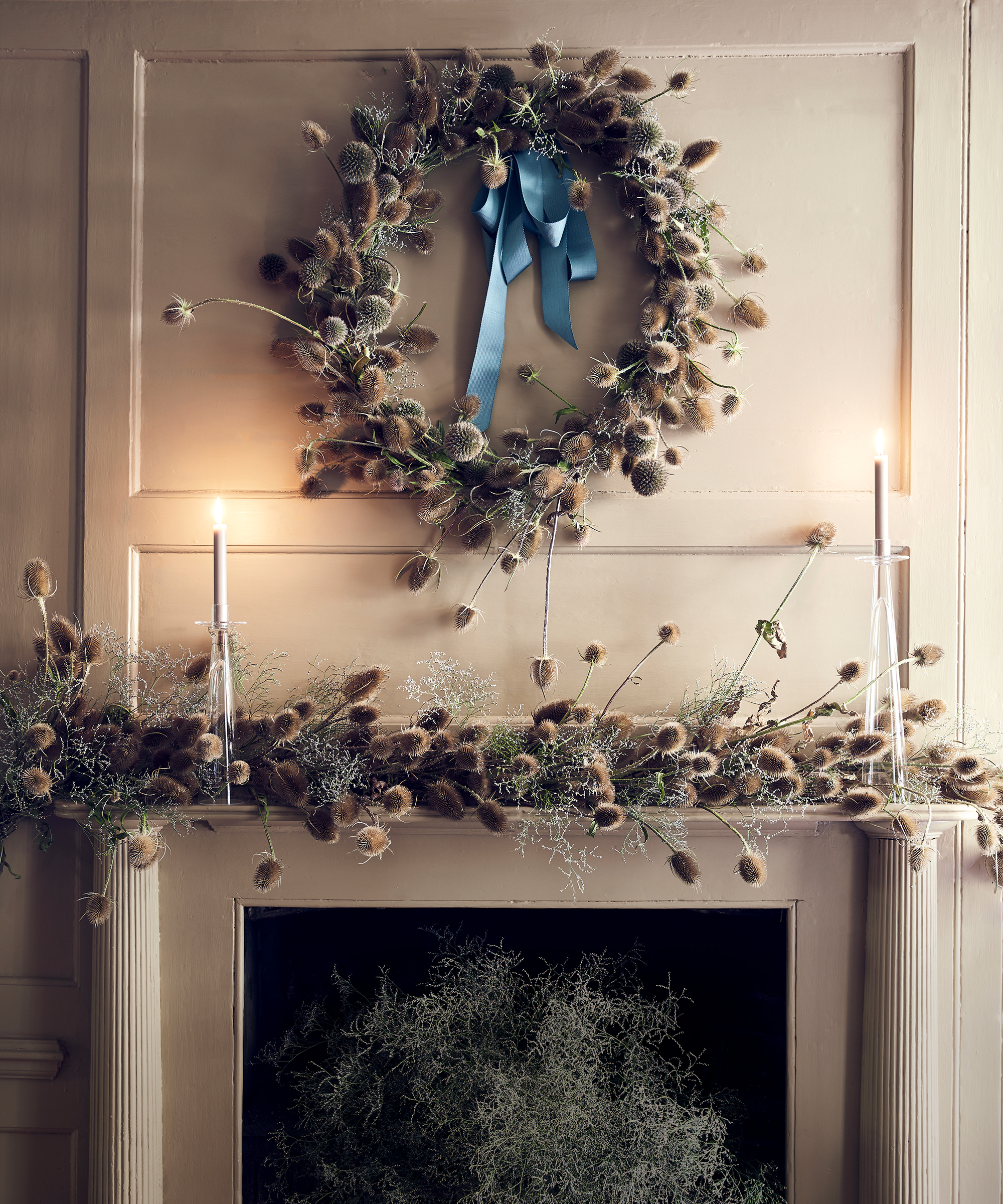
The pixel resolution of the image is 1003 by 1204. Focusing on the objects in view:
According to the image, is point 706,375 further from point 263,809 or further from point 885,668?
point 263,809

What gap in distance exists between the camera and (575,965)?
1.53 meters

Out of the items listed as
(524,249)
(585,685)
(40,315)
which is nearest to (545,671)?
(585,685)

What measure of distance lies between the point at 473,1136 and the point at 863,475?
1.40 m

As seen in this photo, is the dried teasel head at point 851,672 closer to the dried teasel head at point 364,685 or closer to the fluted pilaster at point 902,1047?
the fluted pilaster at point 902,1047

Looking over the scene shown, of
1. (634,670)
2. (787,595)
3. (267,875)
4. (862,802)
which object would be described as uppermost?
(787,595)

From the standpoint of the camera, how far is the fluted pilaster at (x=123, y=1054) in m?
1.36

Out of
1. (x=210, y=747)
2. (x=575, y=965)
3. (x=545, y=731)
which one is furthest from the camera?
(x=575, y=965)

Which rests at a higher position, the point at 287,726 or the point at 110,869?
the point at 287,726

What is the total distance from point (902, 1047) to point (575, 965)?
59 centimetres

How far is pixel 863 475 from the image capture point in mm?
1465

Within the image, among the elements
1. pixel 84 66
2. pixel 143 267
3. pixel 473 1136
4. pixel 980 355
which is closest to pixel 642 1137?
pixel 473 1136

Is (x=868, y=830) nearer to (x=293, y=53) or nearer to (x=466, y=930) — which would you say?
(x=466, y=930)

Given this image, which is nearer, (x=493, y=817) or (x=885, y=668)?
(x=493, y=817)

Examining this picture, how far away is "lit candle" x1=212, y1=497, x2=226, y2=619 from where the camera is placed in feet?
3.99
